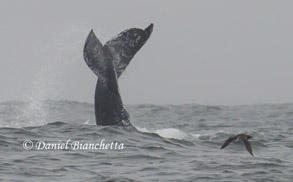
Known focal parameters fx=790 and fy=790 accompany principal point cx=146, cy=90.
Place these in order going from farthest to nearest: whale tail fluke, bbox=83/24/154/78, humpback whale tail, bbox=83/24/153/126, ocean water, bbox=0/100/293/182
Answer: whale tail fluke, bbox=83/24/154/78 < humpback whale tail, bbox=83/24/153/126 < ocean water, bbox=0/100/293/182

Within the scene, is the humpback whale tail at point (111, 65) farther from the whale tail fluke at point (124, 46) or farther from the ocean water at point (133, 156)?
the ocean water at point (133, 156)

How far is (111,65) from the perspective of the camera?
1633 centimetres

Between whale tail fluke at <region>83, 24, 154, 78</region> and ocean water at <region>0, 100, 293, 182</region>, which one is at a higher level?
→ whale tail fluke at <region>83, 24, 154, 78</region>

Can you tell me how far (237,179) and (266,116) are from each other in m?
16.4

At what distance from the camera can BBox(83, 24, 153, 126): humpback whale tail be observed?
16.1 meters

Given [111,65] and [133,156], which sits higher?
[111,65]

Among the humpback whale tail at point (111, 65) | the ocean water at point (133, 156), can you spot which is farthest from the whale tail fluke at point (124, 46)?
the ocean water at point (133, 156)

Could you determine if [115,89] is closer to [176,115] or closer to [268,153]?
[268,153]

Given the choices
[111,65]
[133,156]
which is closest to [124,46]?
[111,65]

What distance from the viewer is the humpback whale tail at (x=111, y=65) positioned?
16062 millimetres

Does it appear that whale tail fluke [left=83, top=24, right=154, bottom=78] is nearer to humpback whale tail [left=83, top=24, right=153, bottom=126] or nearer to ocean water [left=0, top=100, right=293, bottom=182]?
humpback whale tail [left=83, top=24, right=153, bottom=126]

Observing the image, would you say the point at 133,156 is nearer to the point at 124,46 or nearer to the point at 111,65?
the point at 111,65

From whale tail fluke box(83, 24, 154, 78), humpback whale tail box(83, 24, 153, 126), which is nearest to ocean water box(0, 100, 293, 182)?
humpback whale tail box(83, 24, 153, 126)

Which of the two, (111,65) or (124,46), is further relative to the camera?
(124,46)
